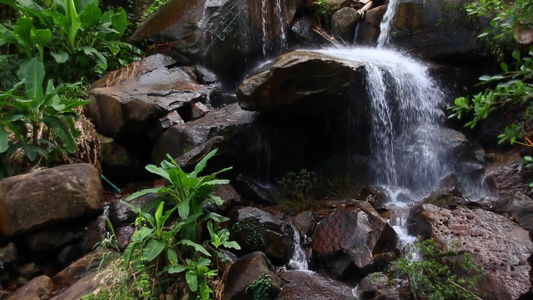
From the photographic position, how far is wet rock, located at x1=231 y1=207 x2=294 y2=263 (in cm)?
503

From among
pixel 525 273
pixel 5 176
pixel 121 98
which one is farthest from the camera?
pixel 121 98

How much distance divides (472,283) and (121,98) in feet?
17.2

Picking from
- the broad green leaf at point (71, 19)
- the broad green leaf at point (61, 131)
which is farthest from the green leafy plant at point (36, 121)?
the broad green leaf at point (71, 19)

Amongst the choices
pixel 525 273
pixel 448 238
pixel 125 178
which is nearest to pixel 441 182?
pixel 448 238

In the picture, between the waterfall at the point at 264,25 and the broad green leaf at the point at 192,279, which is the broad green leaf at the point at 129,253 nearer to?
the broad green leaf at the point at 192,279

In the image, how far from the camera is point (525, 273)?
420 cm

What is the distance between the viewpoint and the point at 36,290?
4.72 meters

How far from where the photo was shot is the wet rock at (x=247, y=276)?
4242mm

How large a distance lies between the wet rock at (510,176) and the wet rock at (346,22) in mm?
3949

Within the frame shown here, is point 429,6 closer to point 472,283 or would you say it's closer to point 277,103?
point 277,103

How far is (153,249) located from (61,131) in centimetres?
267

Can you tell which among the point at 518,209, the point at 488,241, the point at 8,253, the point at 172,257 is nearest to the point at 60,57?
the point at 8,253

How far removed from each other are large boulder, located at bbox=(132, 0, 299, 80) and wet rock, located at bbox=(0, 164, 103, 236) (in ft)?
13.1

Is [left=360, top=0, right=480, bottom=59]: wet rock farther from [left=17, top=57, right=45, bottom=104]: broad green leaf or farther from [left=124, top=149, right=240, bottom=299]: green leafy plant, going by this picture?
[left=17, top=57, right=45, bottom=104]: broad green leaf
